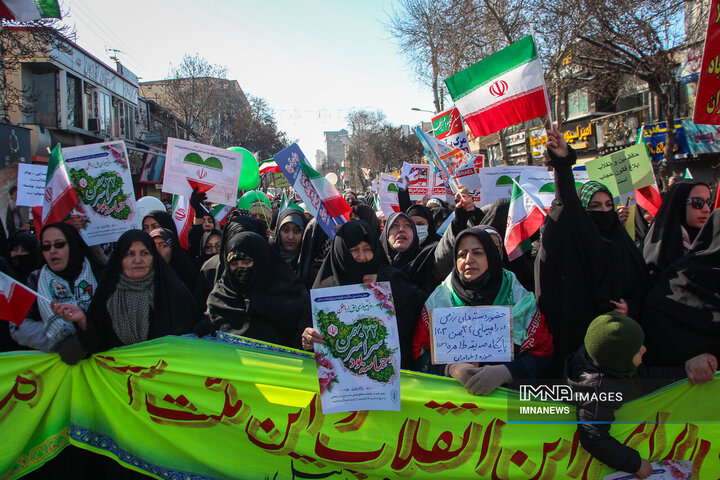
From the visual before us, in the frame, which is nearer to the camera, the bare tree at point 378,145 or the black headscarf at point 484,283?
the black headscarf at point 484,283

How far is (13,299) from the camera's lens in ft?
8.04

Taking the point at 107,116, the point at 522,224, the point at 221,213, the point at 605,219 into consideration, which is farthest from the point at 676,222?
the point at 107,116

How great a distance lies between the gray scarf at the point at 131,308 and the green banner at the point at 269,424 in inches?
4.3

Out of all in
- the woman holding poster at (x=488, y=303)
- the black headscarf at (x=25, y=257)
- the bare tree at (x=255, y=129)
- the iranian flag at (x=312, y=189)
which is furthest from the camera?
the bare tree at (x=255, y=129)

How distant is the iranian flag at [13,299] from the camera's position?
2.42 m

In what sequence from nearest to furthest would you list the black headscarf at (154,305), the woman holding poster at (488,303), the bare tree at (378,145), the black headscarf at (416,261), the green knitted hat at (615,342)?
the green knitted hat at (615,342), the woman holding poster at (488,303), the black headscarf at (154,305), the black headscarf at (416,261), the bare tree at (378,145)

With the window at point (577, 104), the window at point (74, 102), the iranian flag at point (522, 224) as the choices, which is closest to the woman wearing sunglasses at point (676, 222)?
the iranian flag at point (522, 224)

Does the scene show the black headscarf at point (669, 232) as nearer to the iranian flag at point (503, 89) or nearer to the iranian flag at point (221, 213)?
the iranian flag at point (503, 89)

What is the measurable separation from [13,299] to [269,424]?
1.41 meters

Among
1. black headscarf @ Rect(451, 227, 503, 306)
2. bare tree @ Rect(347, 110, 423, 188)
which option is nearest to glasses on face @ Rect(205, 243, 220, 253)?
black headscarf @ Rect(451, 227, 503, 306)

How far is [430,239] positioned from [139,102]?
100 feet

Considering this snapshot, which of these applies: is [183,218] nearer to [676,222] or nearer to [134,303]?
[134,303]

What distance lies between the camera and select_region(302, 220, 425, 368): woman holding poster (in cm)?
271

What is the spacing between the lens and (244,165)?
7609 millimetres
